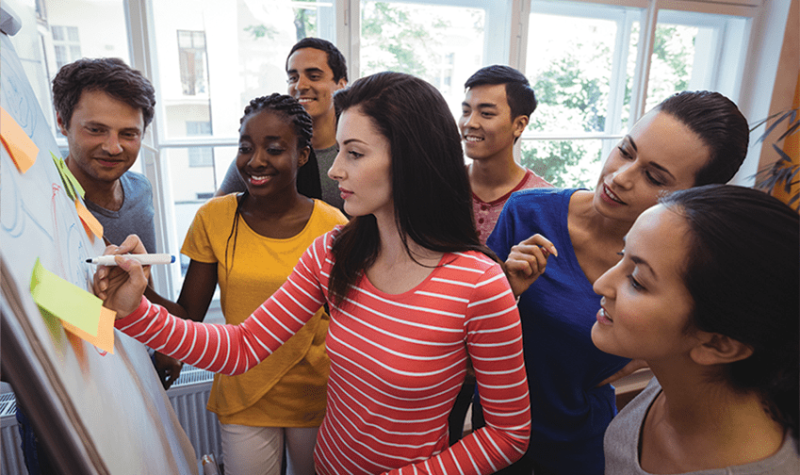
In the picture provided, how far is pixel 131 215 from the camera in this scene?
1313 millimetres

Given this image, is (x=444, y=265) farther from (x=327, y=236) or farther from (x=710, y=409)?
(x=710, y=409)

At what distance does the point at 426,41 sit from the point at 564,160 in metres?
1.12

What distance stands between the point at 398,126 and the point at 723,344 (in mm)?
580

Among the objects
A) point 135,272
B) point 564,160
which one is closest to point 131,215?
point 135,272

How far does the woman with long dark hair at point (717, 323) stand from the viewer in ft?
1.80

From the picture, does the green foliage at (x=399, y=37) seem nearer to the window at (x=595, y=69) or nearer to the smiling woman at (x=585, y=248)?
the window at (x=595, y=69)

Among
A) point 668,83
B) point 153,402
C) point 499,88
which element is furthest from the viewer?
point 668,83

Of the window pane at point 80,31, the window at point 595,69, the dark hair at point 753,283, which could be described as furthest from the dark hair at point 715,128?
the window pane at point 80,31

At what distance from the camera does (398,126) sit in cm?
81

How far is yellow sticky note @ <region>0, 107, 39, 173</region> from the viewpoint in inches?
21.7

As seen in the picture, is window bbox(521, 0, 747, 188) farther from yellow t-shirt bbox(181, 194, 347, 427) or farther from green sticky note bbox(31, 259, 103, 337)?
green sticky note bbox(31, 259, 103, 337)

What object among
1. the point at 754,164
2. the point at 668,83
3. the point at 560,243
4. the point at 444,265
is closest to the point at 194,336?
the point at 444,265

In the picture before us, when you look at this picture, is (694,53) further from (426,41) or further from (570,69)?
(426,41)

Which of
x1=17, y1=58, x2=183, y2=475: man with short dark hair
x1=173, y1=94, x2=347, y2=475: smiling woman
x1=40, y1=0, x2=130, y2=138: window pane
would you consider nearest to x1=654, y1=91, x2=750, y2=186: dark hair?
x1=173, y1=94, x2=347, y2=475: smiling woman
